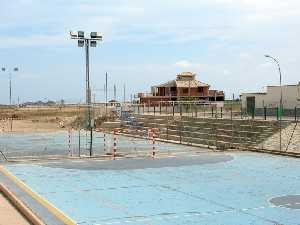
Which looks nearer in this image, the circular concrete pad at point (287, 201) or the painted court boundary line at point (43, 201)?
the painted court boundary line at point (43, 201)

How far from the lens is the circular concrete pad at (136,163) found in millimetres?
24281

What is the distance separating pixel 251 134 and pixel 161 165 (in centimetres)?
1220

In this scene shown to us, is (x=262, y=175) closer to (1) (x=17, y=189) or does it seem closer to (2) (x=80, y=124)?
(1) (x=17, y=189)

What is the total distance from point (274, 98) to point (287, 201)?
37.6 meters

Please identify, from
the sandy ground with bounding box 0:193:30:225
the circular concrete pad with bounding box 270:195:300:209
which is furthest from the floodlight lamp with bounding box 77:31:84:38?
the circular concrete pad with bounding box 270:195:300:209

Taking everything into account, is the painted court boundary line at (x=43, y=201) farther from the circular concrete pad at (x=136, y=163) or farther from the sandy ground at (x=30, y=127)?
the sandy ground at (x=30, y=127)

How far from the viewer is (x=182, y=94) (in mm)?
112062

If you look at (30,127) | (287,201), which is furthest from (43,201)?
(30,127)

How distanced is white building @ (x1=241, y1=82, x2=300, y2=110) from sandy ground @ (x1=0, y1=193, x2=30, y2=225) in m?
35.2

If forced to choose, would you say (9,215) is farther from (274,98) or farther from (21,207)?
(274,98)

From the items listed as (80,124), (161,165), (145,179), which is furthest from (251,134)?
(80,124)

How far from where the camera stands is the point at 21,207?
13.9 meters

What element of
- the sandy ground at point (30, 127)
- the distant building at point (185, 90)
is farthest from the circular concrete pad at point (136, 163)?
the distant building at point (185, 90)

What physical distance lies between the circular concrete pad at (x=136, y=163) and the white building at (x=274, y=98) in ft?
69.5
